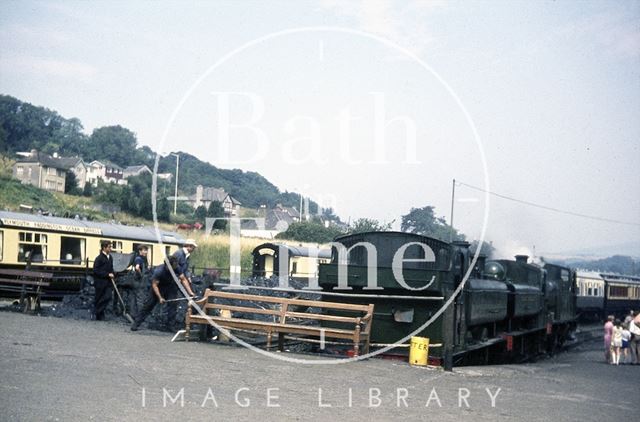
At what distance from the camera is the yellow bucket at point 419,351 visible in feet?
41.7

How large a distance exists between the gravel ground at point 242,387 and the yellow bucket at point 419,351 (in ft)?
1.33

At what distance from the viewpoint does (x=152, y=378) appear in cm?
894

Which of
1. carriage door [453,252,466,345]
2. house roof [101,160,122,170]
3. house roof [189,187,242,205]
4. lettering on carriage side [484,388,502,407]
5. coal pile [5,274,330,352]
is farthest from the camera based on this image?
house roof [101,160,122,170]

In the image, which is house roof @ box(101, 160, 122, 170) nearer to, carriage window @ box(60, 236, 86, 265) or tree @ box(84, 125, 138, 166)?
tree @ box(84, 125, 138, 166)

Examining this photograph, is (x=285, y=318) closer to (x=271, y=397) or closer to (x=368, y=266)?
(x=368, y=266)

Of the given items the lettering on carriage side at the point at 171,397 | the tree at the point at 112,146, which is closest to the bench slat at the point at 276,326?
the lettering on carriage side at the point at 171,397

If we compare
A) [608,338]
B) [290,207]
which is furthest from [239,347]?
[290,207]

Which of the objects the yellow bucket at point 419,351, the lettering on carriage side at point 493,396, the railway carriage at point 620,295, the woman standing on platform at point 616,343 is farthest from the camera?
the railway carriage at point 620,295

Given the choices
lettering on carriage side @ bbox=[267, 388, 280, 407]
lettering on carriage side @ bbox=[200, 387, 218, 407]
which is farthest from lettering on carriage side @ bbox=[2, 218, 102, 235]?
lettering on carriage side @ bbox=[200, 387, 218, 407]

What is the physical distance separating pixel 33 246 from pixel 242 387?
18493 millimetres

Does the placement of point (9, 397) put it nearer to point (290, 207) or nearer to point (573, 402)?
point (573, 402)

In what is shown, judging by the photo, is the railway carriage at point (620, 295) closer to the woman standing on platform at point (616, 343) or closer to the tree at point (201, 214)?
the woman standing on platform at point (616, 343)

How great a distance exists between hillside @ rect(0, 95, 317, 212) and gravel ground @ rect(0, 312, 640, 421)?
70716mm

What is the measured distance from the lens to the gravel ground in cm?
738
